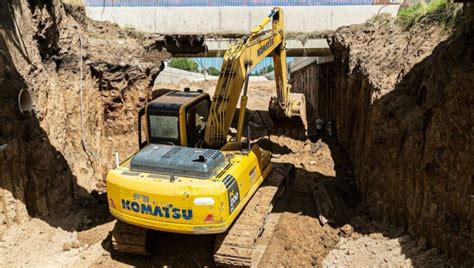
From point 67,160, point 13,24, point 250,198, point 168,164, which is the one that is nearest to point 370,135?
point 250,198

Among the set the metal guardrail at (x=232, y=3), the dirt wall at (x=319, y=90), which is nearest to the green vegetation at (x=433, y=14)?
the metal guardrail at (x=232, y=3)

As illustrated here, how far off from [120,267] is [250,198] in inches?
112

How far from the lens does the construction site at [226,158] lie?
6.53 meters

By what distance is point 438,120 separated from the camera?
6.49 metres

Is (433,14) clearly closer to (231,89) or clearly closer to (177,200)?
(231,89)

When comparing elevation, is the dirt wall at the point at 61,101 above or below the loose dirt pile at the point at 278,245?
above

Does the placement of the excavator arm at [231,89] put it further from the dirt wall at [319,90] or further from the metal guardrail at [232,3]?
the dirt wall at [319,90]

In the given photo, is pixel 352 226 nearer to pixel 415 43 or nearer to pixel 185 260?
pixel 185 260

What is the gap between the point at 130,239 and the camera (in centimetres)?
760

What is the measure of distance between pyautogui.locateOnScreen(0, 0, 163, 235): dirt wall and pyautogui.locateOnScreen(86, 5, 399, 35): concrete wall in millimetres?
1384

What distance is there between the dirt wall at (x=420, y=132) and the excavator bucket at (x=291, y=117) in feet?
6.50

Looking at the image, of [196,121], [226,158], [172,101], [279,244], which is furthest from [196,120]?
[279,244]

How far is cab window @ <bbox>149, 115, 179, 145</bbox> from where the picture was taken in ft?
26.2

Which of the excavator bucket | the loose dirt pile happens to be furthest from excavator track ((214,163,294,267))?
the excavator bucket
